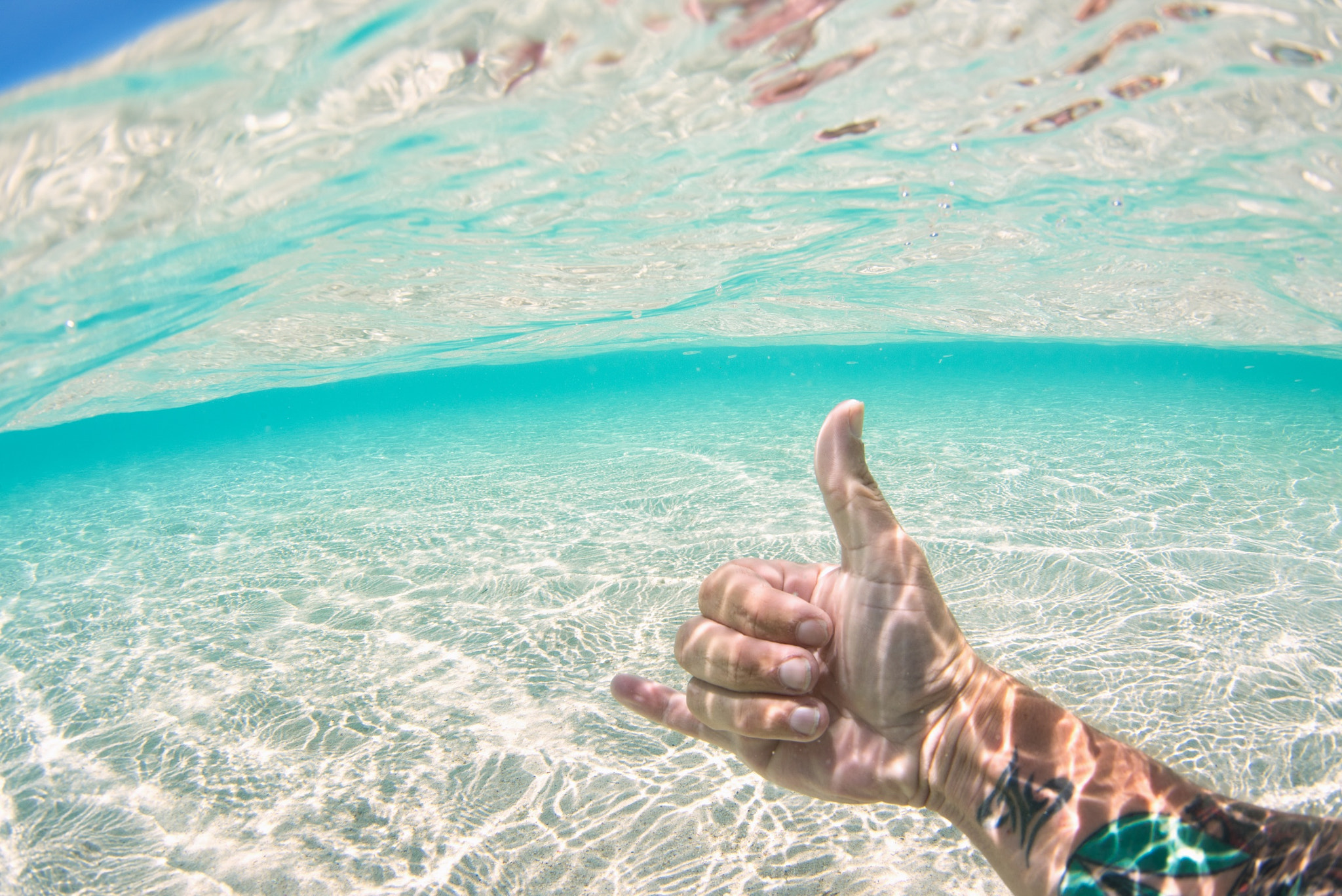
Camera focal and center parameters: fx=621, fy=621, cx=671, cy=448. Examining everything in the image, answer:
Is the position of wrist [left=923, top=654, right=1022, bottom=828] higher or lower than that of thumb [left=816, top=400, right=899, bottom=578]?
lower

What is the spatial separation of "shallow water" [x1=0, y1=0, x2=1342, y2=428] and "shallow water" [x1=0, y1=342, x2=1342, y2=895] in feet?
16.2

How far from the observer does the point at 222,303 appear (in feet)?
47.2

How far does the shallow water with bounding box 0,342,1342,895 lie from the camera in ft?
12.5

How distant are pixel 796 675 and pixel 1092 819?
45.8 inches

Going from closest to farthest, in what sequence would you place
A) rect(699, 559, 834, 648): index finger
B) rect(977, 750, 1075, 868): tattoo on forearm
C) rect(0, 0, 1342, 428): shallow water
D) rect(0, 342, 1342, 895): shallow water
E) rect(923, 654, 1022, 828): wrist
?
1. rect(699, 559, 834, 648): index finger
2. rect(977, 750, 1075, 868): tattoo on forearm
3. rect(923, 654, 1022, 828): wrist
4. rect(0, 342, 1342, 895): shallow water
5. rect(0, 0, 1342, 428): shallow water

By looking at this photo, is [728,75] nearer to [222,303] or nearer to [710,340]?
[222,303]

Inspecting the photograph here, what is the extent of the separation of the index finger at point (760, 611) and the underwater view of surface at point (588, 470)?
230 cm

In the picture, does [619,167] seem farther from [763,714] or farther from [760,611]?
[763,714]

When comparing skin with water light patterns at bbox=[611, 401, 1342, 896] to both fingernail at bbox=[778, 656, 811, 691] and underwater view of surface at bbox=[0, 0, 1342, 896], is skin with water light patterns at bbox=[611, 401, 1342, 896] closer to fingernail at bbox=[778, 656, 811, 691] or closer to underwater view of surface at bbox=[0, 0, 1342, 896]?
fingernail at bbox=[778, 656, 811, 691]

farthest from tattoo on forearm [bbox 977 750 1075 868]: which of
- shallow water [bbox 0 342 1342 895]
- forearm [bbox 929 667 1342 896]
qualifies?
shallow water [bbox 0 342 1342 895]

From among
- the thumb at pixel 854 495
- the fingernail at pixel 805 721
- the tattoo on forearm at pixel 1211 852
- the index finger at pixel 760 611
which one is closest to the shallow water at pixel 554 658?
the tattoo on forearm at pixel 1211 852

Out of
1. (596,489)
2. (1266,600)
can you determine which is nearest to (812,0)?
(1266,600)

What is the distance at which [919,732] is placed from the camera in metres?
2.22

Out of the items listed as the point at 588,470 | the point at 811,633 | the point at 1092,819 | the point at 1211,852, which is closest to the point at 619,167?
the point at 588,470
